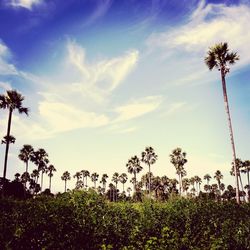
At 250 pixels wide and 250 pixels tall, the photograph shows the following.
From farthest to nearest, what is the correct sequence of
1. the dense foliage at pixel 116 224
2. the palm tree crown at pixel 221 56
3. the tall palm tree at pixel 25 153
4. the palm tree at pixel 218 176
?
1. the palm tree at pixel 218 176
2. the tall palm tree at pixel 25 153
3. the palm tree crown at pixel 221 56
4. the dense foliage at pixel 116 224

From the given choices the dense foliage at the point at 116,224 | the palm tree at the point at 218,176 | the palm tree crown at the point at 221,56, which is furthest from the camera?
the palm tree at the point at 218,176

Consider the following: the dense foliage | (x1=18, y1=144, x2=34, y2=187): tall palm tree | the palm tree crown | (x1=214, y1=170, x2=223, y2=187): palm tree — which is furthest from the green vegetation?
(x1=214, y1=170, x2=223, y2=187): palm tree

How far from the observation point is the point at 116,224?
13070 mm

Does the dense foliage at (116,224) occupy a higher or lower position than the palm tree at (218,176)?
lower

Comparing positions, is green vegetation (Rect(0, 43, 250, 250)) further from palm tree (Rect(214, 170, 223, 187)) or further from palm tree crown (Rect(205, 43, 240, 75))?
palm tree (Rect(214, 170, 223, 187))

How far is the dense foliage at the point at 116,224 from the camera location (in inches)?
353

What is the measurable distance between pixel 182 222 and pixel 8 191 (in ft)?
113

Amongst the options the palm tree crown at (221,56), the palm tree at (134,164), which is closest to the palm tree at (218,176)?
the palm tree at (134,164)

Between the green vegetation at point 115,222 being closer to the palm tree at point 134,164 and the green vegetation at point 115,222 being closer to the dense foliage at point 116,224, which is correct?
the dense foliage at point 116,224

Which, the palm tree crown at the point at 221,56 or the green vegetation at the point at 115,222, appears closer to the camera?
the green vegetation at the point at 115,222

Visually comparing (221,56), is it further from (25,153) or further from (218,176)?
(218,176)

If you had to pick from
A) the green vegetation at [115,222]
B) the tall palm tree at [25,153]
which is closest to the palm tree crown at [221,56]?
the green vegetation at [115,222]

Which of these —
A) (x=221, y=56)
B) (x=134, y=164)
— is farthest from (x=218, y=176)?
(x=221, y=56)

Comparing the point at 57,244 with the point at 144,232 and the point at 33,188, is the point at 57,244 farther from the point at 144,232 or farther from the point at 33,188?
the point at 33,188
